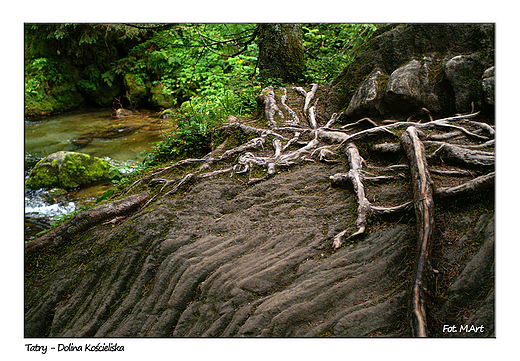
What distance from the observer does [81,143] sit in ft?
35.0

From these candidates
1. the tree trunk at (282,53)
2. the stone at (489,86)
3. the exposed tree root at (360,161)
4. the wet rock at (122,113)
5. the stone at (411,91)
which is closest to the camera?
the exposed tree root at (360,161)

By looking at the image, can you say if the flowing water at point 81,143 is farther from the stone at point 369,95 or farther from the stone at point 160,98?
the stone at point 369,95

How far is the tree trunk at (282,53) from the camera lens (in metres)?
7.37

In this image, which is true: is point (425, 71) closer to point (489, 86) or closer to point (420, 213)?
point (489, 86)

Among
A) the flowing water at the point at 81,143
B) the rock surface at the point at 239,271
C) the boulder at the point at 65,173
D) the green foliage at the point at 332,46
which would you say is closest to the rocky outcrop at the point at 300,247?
the rock surface at the point at 239,271

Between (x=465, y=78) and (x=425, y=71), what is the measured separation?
538 mm

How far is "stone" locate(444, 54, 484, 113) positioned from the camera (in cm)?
431

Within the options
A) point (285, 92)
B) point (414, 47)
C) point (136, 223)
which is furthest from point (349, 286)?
point (285, 92)

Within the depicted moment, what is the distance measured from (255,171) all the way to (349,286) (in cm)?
219

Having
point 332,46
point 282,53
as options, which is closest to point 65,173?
point 282,53

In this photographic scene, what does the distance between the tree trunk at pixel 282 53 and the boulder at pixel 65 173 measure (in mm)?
4899

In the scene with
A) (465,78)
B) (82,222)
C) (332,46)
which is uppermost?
(332,46)

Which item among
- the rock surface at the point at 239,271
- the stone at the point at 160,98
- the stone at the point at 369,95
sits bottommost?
the rock surface at the point at 239,271

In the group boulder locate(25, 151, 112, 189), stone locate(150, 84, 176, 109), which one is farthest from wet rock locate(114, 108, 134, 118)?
boulder locate(25, 151, 112, 189)
